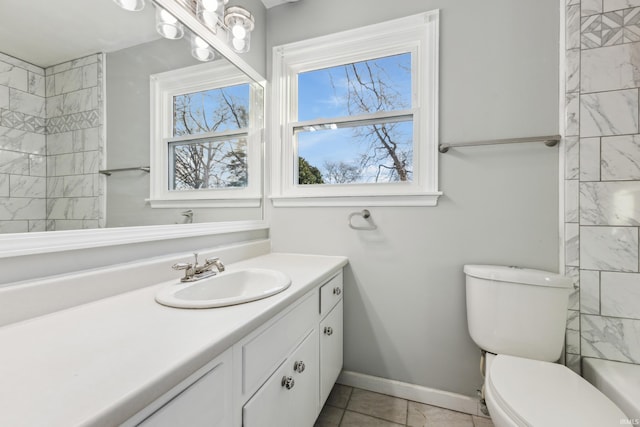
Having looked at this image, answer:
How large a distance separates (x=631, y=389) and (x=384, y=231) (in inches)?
44.8

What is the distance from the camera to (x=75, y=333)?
0.66 meters

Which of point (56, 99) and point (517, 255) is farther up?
point (56, 99)

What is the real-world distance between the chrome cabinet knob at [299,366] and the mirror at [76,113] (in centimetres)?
80

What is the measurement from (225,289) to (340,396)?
974mm

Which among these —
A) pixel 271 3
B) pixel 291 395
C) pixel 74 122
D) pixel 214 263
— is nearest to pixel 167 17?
pixel 74 122

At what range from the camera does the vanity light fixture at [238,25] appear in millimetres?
1517

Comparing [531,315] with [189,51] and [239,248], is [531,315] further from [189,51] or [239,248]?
[189,51]

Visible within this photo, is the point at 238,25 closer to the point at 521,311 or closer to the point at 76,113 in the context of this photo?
the point at 76,113

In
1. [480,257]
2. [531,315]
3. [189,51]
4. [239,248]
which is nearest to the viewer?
[531,315]

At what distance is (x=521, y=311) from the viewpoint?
1.24 meters

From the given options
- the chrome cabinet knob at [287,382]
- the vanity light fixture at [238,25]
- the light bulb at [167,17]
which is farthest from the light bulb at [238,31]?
the chrome cabinet knob at [287,382]

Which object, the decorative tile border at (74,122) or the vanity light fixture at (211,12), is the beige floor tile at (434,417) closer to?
the decorative tile border at (74,122)

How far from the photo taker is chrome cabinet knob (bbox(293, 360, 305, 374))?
3.38 feet

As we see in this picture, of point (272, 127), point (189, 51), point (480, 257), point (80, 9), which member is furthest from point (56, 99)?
point (480, 257)
